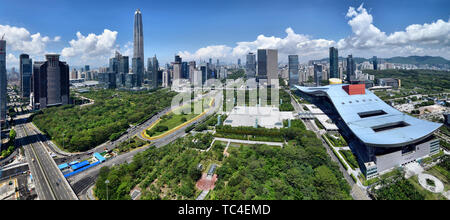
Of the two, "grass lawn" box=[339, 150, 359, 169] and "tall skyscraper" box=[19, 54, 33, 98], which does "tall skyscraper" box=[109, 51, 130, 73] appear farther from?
"grass lawn" box=[339, 150, 359, 169]

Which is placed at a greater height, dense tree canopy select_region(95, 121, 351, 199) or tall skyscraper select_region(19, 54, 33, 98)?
tall skyscraper select_region(19, 54, 33, 98)

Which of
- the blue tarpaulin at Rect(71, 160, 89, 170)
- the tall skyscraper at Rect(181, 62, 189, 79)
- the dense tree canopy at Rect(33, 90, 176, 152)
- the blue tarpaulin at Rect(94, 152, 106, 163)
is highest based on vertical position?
the tall skyscraper at Rect(181, 62, 189, 79)

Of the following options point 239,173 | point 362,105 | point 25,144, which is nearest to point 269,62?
point 362,105

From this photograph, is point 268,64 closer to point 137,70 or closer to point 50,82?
point 137,70

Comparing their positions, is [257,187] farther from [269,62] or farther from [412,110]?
[269,62]

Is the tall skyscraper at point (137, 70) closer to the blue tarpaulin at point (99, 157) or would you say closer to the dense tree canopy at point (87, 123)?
the dense tree canopy at point (87, 123)

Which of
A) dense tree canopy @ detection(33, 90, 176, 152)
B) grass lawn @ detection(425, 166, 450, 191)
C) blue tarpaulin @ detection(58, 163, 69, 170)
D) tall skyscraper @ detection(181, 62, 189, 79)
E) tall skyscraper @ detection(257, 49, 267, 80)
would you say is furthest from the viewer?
tall skyscraper @ detection(181, 62, 189, 79)

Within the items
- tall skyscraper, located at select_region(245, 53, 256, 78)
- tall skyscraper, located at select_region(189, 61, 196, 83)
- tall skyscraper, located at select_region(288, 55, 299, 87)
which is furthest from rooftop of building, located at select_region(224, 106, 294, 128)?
tall skyscraper, located at select_region(189, 61, 196, 83)
